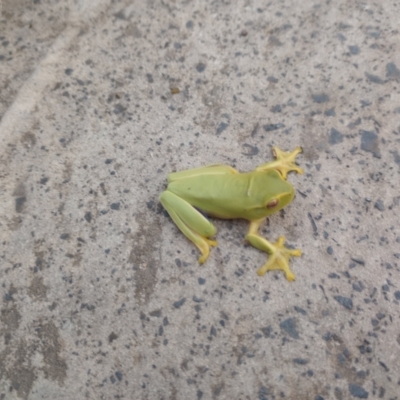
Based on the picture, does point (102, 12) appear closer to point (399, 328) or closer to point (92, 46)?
point (92, 46)

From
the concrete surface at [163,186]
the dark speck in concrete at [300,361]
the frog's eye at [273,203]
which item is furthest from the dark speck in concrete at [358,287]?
the frog's eye at [273,203]

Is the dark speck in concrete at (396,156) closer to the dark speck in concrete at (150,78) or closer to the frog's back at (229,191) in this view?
the frog's back at (229,191)

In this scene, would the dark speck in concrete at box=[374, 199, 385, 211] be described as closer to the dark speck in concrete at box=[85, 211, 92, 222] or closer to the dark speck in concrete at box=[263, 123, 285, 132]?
the dark speck in concrete at box=[263, 123, 285, 132]

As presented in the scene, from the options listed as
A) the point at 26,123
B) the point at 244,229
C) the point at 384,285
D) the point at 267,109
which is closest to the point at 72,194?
the point at 26,123

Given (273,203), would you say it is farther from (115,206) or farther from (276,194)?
(115,206)

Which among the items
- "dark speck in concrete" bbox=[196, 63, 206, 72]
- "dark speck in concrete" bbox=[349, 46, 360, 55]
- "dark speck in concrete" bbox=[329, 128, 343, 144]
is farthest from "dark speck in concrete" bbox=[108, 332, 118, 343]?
"dark speck in concrete" bbox=[349, 46, 360, 55]
